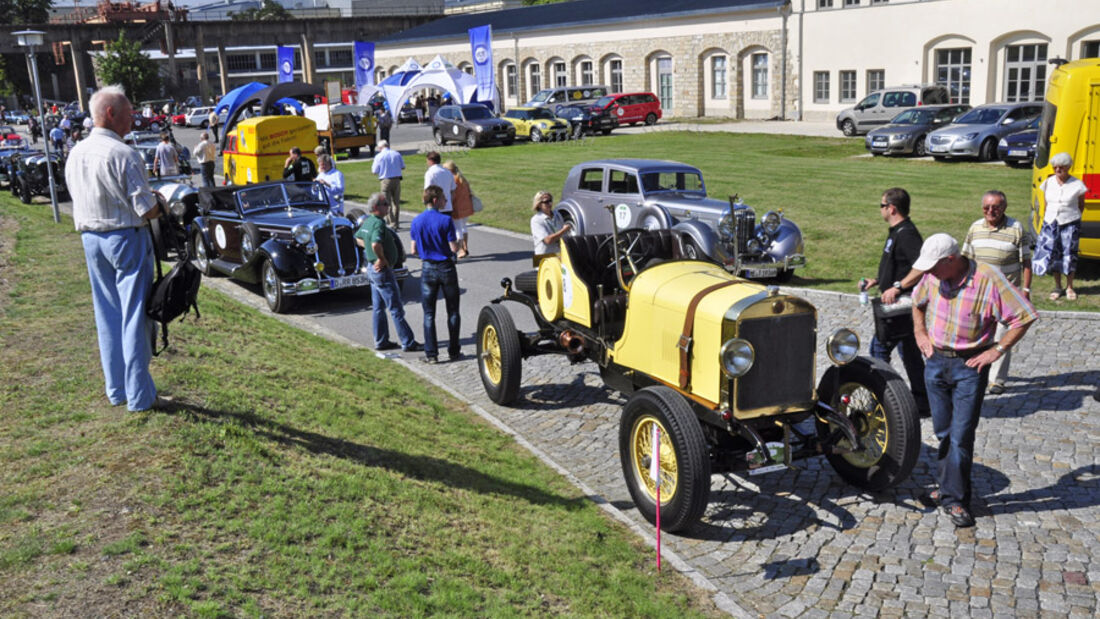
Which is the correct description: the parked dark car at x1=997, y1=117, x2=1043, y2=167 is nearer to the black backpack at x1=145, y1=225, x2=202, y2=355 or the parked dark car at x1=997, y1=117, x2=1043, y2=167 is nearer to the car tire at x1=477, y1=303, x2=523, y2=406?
the car tire at x1=477, y1=303, x2=523, y2=406

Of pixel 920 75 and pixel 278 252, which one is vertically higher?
pixel 920 75

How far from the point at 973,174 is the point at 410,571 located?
858 inches

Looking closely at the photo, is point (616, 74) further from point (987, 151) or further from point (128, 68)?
point (128, 68)

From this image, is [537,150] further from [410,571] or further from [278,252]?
[410,571]

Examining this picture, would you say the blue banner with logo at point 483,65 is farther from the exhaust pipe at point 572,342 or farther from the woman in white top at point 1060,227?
the exhaust pipe at point 572,342

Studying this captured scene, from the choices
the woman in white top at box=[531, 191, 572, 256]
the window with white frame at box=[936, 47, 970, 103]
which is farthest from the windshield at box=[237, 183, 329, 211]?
the window with white frame at box=[936, 47, 970, 103]

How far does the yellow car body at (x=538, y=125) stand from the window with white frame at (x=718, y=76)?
43.5ft

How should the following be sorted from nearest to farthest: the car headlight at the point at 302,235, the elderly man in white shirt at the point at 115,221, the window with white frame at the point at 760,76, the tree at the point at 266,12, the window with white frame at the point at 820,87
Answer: the elderly man in white shirt at the point at 115,221, the car headlight at the point at 302,235, the window with white frame at the point at 820,87, the window with white frame at the point at 760,76, the tree at the point at 266,12

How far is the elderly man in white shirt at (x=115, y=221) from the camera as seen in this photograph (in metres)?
5.64

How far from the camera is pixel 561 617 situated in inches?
201

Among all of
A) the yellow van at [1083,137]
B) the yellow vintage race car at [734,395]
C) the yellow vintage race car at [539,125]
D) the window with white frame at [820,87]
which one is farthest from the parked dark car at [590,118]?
the yellow vintage race car at [734,395]

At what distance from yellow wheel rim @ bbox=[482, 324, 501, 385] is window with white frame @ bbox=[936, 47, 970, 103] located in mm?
34140

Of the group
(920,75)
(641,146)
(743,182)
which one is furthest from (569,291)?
(920,75)

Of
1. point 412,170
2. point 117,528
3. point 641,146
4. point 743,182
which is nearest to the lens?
point 117,528
